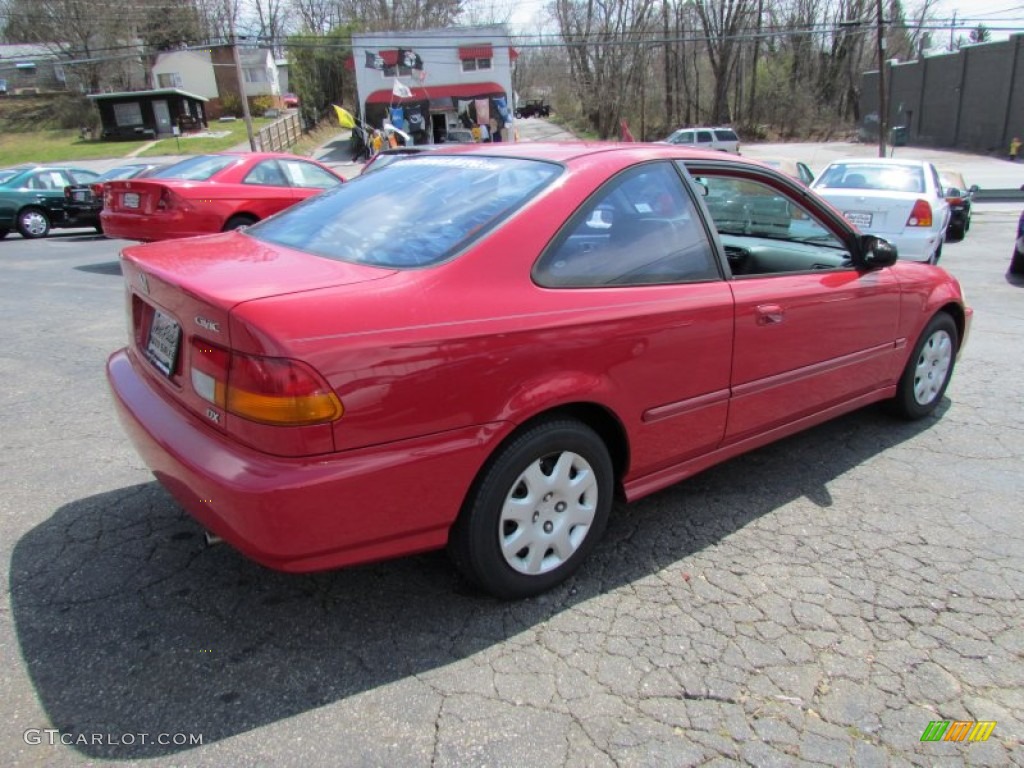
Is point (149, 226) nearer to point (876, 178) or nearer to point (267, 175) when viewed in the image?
point (267, 175)

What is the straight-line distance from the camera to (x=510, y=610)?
2.67 meters

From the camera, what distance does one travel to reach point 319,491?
2092 millimetres

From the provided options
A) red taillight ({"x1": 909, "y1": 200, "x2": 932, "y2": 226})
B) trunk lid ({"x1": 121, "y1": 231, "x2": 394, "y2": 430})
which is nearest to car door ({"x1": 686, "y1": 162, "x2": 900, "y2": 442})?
trunk lid ({"x1": 121, "y1": 231, "x2": 394, "y2": 430})

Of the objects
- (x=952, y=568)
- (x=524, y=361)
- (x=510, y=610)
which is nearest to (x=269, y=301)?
(x=524, y=361)

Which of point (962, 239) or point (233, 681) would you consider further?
point (962, 239)

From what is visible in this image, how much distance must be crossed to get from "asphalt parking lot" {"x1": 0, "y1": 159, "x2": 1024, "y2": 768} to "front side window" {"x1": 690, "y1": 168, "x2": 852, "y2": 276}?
107cm

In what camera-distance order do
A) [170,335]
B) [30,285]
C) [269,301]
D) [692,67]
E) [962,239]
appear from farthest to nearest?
[692,67]
[962,239]
[30,285]
[170,335]
[269,301]

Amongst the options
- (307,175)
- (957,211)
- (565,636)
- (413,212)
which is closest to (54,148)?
(307,175)

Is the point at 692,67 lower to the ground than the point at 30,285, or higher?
higher

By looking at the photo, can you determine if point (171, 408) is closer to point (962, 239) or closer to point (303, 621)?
point (303, 621)

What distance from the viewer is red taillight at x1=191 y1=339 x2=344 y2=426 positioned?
80.8 inches

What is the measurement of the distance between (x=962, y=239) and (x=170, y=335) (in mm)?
14631

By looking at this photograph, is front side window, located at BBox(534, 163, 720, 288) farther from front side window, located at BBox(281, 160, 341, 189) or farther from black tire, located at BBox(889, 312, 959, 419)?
front side window, located at BBox(281, 160, 341, 189)

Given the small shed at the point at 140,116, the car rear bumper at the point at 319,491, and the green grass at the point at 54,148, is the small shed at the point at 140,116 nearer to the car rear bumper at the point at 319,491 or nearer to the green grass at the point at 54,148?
the green grass at the point at 54,148
